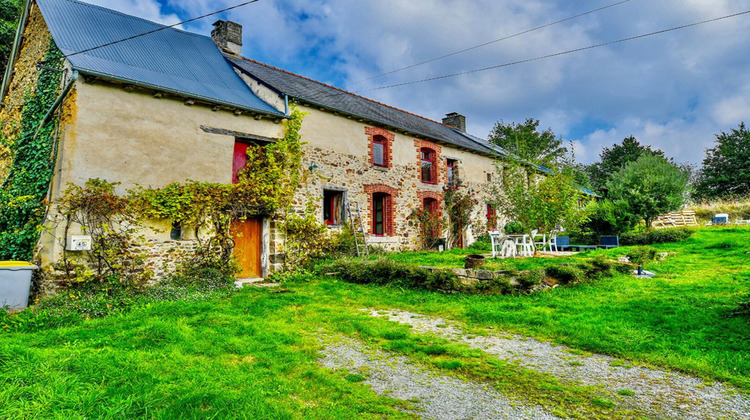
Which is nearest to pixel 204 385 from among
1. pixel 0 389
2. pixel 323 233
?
pixel 0 389

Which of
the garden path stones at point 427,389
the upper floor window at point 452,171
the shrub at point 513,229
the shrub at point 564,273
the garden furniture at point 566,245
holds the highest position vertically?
the upper floor window at point 452,171

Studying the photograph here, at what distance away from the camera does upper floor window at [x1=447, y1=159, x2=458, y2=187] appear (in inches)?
655

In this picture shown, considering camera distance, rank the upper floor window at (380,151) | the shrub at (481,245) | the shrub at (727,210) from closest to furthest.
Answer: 1. the upper floor window at (380,151)
2. the shrub at (481,245)
3. the shrub at (727,210)

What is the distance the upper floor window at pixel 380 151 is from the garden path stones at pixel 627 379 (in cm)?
961

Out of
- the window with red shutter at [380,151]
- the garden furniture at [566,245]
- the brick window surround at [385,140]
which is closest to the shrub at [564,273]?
the brick window surround at [385,140]

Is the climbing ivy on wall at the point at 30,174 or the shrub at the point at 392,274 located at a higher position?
the climbing ivy on wall at the point at 30,174

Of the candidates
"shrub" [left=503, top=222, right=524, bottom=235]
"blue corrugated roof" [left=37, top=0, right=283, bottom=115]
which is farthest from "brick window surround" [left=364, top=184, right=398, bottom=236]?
"shrub" [left=503, top=222, right=524, bottom=235]

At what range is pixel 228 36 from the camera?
42.4 ft

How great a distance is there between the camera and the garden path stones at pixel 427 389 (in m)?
2.69

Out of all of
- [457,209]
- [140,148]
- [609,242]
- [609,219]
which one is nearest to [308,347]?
[140,148]

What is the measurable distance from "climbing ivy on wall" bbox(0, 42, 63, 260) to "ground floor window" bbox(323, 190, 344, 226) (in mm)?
6866

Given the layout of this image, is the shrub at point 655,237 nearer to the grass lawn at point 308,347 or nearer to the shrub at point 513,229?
the shrub at point 513,229

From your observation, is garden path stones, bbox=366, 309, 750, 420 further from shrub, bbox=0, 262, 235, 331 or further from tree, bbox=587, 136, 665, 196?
tree, bbox=587, 136, 665, 196

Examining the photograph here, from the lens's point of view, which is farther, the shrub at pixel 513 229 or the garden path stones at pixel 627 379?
the shrub at pixel 513 229
